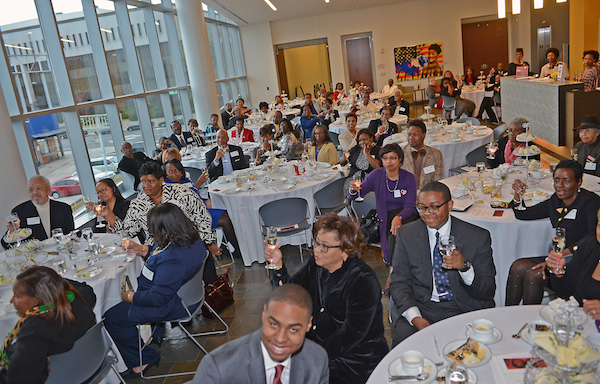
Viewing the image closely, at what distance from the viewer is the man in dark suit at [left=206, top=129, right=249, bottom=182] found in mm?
7266

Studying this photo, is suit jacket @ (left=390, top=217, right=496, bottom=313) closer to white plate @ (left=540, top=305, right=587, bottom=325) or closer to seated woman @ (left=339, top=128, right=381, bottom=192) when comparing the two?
white plate @ (left=540, top=305, right=587, bottom=325)

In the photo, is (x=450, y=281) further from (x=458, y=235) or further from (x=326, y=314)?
(x=326, y=314)

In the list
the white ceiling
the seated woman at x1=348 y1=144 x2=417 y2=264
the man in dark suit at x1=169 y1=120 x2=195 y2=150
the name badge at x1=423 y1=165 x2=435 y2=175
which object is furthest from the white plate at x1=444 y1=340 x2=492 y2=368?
the white ceiling

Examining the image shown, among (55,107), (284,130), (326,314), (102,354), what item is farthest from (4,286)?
(284,130)

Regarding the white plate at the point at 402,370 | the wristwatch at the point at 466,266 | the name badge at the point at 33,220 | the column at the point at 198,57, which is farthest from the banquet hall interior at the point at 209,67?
the white plate at the point at 402,370

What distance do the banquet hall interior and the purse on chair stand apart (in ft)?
0.31

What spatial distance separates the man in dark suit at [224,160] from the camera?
7266mm

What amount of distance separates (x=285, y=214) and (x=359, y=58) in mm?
17375

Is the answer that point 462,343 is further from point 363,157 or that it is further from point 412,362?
point 363,157

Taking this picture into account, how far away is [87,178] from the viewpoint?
8.00m

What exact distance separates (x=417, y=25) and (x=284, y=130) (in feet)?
45.8

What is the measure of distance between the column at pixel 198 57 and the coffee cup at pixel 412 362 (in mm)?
11476

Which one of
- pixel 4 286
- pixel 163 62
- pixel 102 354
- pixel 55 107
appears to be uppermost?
pixel 163 62

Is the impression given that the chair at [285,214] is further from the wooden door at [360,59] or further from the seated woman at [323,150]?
the wooden door at [360,59]
